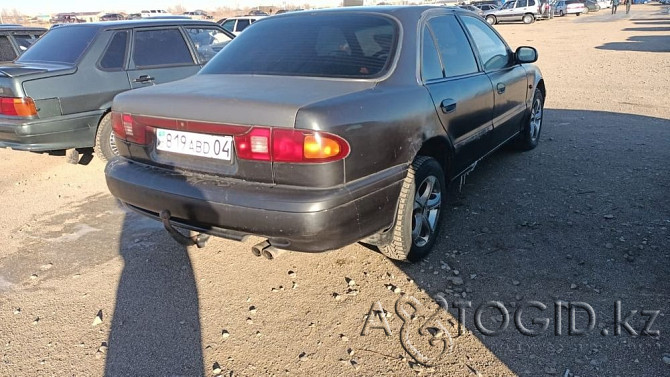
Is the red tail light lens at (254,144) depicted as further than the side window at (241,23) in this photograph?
No

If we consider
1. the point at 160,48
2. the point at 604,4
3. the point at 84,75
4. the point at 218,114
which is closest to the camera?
the point at 218,114

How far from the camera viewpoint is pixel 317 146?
2.34 m

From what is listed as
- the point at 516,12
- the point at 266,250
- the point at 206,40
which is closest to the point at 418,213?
the point at 266,250

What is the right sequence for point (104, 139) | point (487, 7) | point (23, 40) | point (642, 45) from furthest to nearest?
point (487, 7) < point (642, 45) < point (23, 40) < point (104, 139)

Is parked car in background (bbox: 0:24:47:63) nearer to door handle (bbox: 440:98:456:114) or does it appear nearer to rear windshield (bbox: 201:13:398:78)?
rear windshield (bbox: 201:13:398:78)

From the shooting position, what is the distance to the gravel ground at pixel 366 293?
7.77ft

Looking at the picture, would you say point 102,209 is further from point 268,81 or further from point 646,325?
point 646,325

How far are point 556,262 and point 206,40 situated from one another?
5.36 m

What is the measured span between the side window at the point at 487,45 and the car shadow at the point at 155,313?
2.80m

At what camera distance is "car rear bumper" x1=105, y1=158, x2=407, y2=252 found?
237 centimetres

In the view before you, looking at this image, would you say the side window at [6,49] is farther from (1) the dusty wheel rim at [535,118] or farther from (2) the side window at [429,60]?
(1) the dusty wheel rim at [535,118]

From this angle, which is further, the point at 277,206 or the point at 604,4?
the point at 604,4

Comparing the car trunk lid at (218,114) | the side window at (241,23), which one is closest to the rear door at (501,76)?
the car trunk lid at (218,114)

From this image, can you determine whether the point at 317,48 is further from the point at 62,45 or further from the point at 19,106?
the point at 62,45
